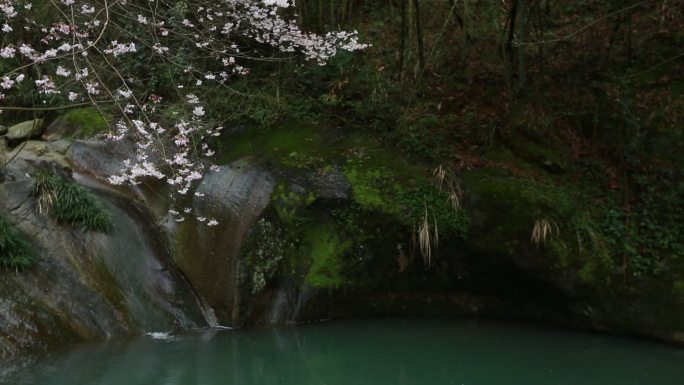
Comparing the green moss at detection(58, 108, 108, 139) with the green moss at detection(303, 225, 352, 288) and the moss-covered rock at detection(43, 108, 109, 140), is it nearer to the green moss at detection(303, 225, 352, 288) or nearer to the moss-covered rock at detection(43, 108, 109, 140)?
the moss-covered rock at detection(43, 108, 109, 140)

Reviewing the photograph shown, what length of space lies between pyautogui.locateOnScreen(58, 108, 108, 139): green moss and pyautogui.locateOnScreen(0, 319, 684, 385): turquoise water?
12.1 feet

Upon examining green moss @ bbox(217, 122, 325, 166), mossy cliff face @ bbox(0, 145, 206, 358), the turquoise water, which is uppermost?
green moss @ bbox(217, 122, 325, 166)

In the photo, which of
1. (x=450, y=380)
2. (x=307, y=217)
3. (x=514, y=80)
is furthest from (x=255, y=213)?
(x=514, y=80)

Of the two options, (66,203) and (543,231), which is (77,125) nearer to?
(66,203)

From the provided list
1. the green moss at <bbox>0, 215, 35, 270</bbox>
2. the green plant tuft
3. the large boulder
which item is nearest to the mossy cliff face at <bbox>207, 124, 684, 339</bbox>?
the green plant tuft

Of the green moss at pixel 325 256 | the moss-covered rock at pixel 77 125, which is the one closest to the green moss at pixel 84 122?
the moss-covered rock at pixel 77 125

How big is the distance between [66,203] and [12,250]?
772 mm

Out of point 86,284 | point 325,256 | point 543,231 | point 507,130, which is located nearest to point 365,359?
point 325,256

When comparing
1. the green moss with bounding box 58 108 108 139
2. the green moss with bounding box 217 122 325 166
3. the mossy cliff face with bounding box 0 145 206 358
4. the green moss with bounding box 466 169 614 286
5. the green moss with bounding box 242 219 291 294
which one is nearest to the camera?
the mossy cliff face with bounding box 0 145 206 358

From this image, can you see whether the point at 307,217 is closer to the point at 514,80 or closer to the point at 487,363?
the point at 487,363

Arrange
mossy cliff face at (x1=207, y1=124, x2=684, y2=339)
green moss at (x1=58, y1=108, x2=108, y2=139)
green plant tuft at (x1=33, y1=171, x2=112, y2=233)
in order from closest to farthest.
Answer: mossy cliff face at (x1=207, y1=124, x2=684, y2=339) → green plant tuft at (x1=33, y1=171, x2=112, y2=233) → green moss at (x1=58, y1=108, x2=108, y2=139)

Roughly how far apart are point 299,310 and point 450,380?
212cm

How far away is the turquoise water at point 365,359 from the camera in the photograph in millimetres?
5527

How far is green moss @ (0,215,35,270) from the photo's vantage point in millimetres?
6238
